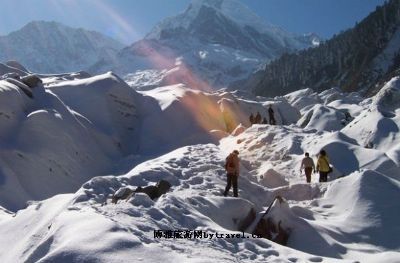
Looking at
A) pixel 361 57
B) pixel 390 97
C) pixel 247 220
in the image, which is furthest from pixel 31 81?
pixel 361 57

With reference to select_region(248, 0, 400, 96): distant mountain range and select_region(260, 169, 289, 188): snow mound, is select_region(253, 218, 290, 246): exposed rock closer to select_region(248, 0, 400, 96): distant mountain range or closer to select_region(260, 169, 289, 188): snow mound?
select_region(260, 169, 289, 188): snow mound

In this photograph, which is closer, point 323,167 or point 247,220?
point 247,220

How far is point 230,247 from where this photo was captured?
13531 millimetres

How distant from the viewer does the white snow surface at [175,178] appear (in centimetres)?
1315

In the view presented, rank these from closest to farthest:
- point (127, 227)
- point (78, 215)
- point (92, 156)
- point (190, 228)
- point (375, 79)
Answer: point (127, 227), point (78, 215), point (190, 228), point (92, 156), point (375, 79)

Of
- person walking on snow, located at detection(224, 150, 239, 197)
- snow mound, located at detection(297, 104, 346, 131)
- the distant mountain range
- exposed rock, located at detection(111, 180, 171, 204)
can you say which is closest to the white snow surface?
snow mound, located at detection(297, 104, 346, 131)

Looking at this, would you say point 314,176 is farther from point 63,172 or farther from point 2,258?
point 2,258

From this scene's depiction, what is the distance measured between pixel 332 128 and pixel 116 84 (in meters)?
19.5

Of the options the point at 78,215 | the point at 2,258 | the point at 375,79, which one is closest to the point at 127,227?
the point at 78,215

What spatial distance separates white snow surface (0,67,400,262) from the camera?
13148 millimetres

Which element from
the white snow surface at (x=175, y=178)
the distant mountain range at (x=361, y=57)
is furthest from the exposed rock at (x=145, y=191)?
the distant mountain range at (x=361, y=57)

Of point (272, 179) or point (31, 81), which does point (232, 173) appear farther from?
point (31, 81)

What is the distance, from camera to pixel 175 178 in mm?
23906

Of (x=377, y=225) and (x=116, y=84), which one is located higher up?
(x=116, y=84)
